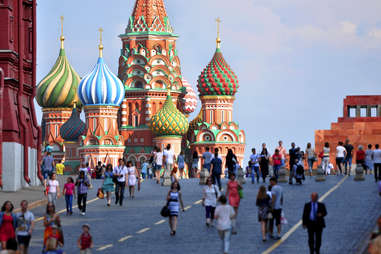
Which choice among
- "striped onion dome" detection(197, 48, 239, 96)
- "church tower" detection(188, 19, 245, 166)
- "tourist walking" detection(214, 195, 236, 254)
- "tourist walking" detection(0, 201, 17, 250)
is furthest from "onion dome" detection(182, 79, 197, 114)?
"tourist walking" detection(0, 201, 17, 250)

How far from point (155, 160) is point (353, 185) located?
8.19 metres

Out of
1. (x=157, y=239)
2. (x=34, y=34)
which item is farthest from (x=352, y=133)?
(x=157, y=239)

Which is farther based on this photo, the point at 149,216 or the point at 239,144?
the point at 239,144

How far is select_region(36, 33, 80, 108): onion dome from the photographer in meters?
116

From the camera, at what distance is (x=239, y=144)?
108062 mm

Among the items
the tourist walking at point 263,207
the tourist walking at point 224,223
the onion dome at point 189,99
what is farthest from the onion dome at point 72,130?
the tourist walking at point 224,223

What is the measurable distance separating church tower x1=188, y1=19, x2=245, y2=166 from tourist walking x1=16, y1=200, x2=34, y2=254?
82.1m

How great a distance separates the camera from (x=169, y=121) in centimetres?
10531

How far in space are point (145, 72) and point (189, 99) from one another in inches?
361

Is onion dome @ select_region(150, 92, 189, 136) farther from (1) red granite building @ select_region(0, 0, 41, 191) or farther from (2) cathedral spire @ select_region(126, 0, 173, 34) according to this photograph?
(1) red granite building @ select_region(0, 0, 41, 191)

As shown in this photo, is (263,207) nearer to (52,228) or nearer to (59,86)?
(52,228)

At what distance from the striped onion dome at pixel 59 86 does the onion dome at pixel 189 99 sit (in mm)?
11091

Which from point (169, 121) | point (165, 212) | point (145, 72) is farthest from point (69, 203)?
point (145, 72)

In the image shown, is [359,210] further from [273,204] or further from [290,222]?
[273,204]
